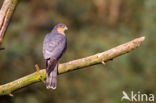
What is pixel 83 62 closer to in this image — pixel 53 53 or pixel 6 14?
pixel 6 14

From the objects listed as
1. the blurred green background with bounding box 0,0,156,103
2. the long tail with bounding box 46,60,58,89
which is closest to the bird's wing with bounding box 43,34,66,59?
the long tail with bounding box 46,60,58,89

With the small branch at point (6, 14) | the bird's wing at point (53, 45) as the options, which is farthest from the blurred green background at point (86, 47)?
the small branch at point (6, 14)

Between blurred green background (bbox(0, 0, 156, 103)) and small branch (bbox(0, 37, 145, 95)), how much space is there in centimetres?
693

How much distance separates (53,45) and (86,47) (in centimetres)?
1281

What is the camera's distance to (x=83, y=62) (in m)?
6.54

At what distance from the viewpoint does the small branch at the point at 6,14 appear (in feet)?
22.5

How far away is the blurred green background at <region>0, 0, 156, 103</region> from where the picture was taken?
55.0 feet

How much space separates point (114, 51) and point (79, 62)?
0.35m

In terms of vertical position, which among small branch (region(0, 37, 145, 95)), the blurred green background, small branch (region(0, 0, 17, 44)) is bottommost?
the blurred green background

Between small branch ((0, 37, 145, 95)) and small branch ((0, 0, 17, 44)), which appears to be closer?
small branch ((0, 37, 145, 95))

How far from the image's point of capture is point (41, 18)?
23.2m

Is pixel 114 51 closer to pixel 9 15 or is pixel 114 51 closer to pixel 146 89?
pixel 9 15

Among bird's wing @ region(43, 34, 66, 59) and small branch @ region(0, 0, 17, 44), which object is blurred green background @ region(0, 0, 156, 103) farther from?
small branch @ region(0, 0, 17, 44)

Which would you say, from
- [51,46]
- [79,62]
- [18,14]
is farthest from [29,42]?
[79,62]
